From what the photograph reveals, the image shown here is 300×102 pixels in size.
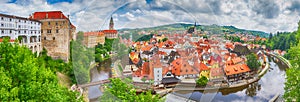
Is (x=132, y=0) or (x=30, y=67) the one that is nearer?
(x=132, y=0)

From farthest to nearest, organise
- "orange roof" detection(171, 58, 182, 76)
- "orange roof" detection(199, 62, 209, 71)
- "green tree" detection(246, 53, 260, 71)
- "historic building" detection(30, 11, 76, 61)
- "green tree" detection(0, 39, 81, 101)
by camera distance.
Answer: "historic building" detection(30, 11, 76, 61)
"green tree" detection(246, 53, 260, 71)
"green tree" detection(0, 39, 81, 101)
"orange roof" detection(199, 62, 209, 71)
"orange roof" detection(171, 58, 182, 76)

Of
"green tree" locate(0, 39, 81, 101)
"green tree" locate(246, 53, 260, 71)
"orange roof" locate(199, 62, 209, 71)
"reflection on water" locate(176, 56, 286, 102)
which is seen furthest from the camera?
"reflection on water" locate(176, 56, 286, 102)

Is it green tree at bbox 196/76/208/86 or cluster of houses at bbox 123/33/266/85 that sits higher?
cluster of houses at bbox 123/33/266/85

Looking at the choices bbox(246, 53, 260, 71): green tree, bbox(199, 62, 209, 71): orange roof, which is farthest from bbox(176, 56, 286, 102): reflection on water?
bbox(199, 62, 209, 71): orange roof

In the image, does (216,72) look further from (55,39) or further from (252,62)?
(55,39)

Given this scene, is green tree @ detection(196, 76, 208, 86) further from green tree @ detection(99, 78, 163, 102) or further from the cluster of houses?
green tree @ detection(99, 78, 163, 102)

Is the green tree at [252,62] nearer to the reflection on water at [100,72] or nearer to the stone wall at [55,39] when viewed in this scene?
the stone wall at [55,39]

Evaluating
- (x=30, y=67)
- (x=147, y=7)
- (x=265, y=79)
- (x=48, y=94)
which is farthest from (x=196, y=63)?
(x=265, y=79)

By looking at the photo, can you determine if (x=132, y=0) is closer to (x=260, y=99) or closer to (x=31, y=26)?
(x=31, y=26)
